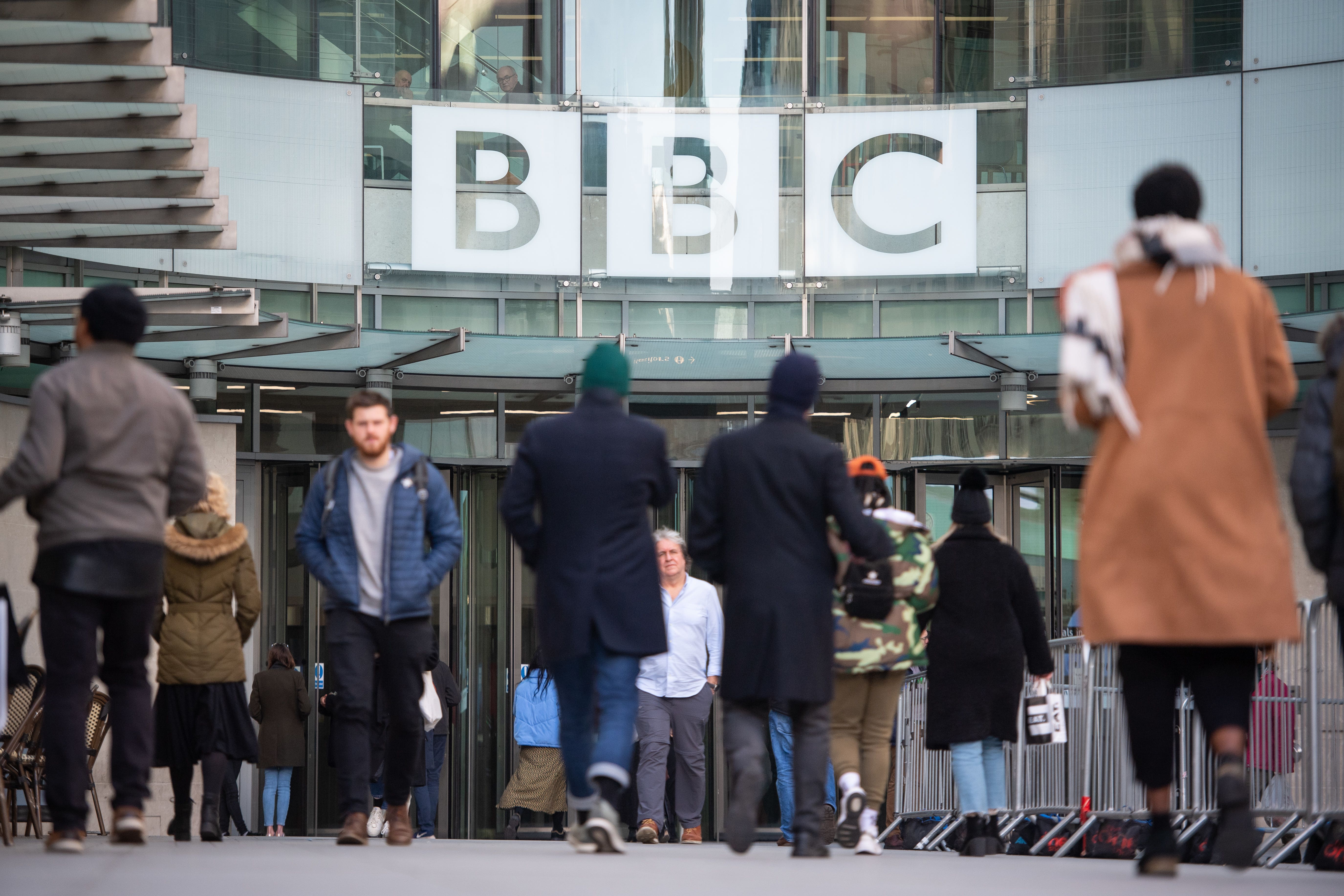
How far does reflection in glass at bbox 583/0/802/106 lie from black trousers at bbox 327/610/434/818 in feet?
30.7

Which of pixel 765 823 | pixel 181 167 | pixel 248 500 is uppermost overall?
pixel 181 167

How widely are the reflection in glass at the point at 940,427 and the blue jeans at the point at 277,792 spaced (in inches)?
228

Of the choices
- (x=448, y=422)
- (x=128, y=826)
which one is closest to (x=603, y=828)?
(x=128, y=826)

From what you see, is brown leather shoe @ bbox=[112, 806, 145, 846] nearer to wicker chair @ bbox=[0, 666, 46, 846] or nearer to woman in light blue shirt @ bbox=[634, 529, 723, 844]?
wicker chair @ bbox=[0, 666, 46, 846]

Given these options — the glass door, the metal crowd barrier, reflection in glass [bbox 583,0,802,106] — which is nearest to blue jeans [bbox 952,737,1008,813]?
the metal crowd barrier

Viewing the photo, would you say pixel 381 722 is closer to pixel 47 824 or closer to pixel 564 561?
pixel 47 824

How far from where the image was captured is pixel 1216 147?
1512 centimetres

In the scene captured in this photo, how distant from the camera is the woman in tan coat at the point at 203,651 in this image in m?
8.30

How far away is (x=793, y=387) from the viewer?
659cm

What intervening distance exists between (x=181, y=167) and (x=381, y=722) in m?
3.69

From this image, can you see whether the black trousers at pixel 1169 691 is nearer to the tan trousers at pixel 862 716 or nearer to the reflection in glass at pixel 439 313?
the tan trousers at pixel 862 716

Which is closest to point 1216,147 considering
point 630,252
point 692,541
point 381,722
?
point 630,252

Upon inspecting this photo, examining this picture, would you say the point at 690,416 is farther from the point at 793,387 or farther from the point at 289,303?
the point at 793,387

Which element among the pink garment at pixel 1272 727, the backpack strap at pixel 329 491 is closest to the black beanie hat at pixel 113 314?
the backpack strap at pixel 329 491
